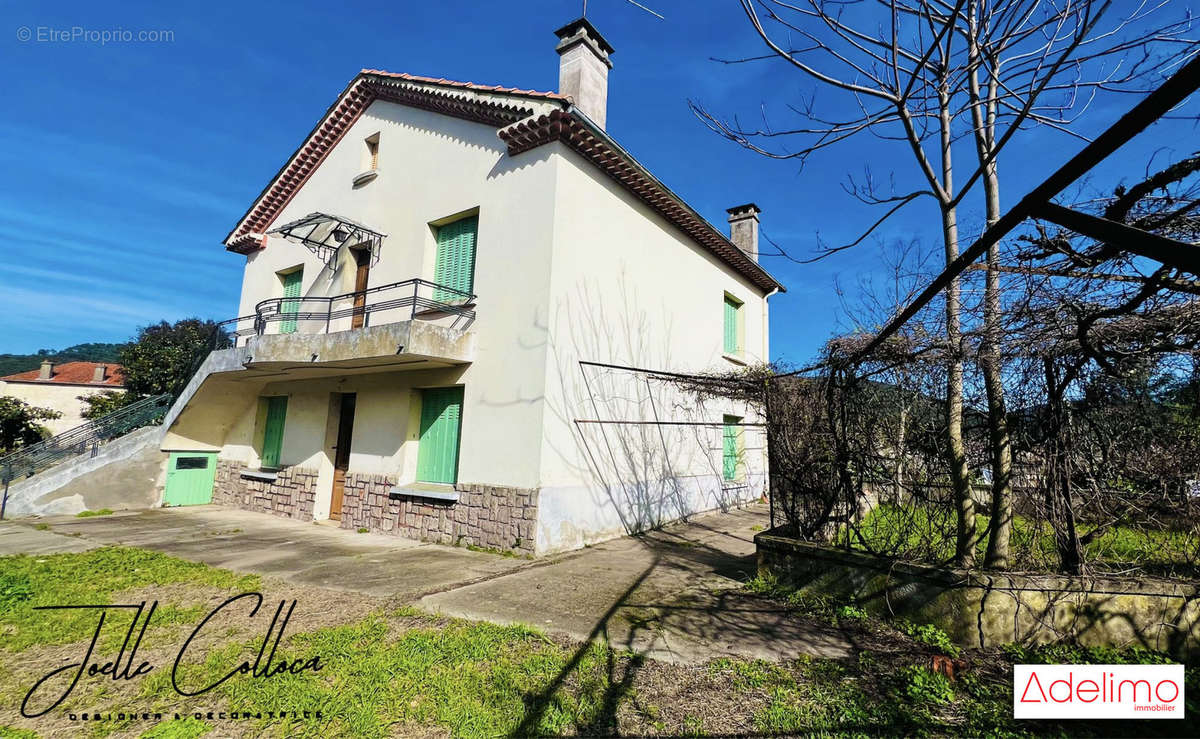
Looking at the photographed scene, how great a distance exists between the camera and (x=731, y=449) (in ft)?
44.5

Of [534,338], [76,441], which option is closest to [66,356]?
[76,441]

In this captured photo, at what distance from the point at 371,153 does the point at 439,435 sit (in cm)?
692

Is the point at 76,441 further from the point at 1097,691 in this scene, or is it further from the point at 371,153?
the point at 1097,691

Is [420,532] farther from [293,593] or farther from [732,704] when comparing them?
[732,704]

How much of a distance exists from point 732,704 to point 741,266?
1231 cm

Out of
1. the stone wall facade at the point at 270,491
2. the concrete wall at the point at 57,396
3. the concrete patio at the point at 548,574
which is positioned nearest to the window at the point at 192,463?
the stone wall facade at the point at 270,491

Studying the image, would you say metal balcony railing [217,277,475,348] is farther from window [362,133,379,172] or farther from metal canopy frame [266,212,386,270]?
window [362,133,379,172]

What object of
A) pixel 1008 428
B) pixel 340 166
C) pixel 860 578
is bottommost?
pixel 860 578

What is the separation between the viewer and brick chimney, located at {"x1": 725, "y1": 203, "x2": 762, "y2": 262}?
15.8m

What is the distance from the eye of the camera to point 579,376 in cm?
852

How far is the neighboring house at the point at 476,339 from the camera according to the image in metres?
8.09

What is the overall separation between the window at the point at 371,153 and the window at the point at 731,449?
1021 centimetres

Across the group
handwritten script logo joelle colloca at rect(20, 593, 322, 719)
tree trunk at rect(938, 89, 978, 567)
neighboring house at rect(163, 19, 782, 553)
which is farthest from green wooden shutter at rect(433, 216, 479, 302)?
tree trunk at rect(938, 89, 978, 567)

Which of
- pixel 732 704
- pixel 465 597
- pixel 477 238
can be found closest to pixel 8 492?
pixel 477 238
